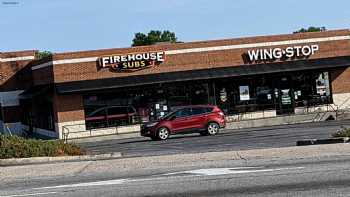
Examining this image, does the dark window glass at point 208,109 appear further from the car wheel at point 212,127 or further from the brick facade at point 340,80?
the brick facade at point 340,80

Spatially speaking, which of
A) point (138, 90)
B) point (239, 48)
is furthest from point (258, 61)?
point (138, 90)

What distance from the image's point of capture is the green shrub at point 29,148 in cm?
1958

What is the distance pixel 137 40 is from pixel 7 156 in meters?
101

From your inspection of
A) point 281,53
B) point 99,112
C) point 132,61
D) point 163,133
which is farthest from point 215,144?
point 281,53

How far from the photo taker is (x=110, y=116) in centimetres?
3922

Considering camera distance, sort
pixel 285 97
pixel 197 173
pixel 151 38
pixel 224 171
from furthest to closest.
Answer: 1. pixel 151 38
2. pixel 285 97
3. pixel 224 171
4. pixel 197 173

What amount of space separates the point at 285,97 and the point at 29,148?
24321 mm

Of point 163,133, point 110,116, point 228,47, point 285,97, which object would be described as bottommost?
point 163,133

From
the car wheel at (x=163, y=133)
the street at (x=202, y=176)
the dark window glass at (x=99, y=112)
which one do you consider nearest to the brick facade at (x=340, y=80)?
the car wheel at (x=163, y=133)

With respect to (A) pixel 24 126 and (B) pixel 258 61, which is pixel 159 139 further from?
(A) pixel 24 126

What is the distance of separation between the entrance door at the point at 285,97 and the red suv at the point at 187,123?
9.61 metres

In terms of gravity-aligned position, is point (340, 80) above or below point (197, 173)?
above

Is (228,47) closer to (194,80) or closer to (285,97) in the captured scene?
(194,80)

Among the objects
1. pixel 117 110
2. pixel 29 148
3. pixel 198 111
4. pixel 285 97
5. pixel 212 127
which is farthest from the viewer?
pixel 285 97
